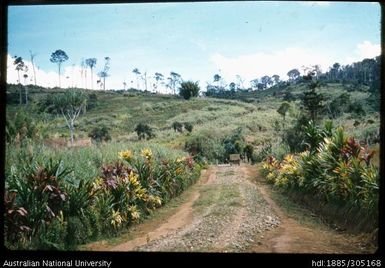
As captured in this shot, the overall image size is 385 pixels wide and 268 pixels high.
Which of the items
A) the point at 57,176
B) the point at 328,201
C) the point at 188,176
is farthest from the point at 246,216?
the point at 57,176

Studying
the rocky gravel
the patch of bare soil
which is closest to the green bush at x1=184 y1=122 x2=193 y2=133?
the rocky gravel

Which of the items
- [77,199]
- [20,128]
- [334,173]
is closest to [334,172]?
[334,173]

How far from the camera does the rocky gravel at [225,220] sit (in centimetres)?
445

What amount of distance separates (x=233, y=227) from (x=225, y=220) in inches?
5.2

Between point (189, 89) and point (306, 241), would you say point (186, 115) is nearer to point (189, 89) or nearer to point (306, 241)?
point (189, 89)

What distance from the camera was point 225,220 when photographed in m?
4.91

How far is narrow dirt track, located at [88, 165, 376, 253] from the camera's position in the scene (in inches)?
175

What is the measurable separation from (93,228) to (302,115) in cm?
326

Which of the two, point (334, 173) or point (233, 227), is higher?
point (334, 173)

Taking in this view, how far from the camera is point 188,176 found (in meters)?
6.23

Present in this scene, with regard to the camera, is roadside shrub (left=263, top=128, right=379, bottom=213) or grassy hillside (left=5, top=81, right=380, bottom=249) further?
roadside shrub (left=263, top=128, right=379, bottom=213)

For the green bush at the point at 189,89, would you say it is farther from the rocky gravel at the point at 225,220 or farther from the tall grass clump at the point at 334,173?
the tall grass clump at the point at 334,173

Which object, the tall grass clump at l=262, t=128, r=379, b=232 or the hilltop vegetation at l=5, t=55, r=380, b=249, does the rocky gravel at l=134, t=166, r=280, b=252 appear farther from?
the tall grass clump at l=262, t=128, r=379, b=232

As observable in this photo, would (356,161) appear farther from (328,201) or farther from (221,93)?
(221,93)
